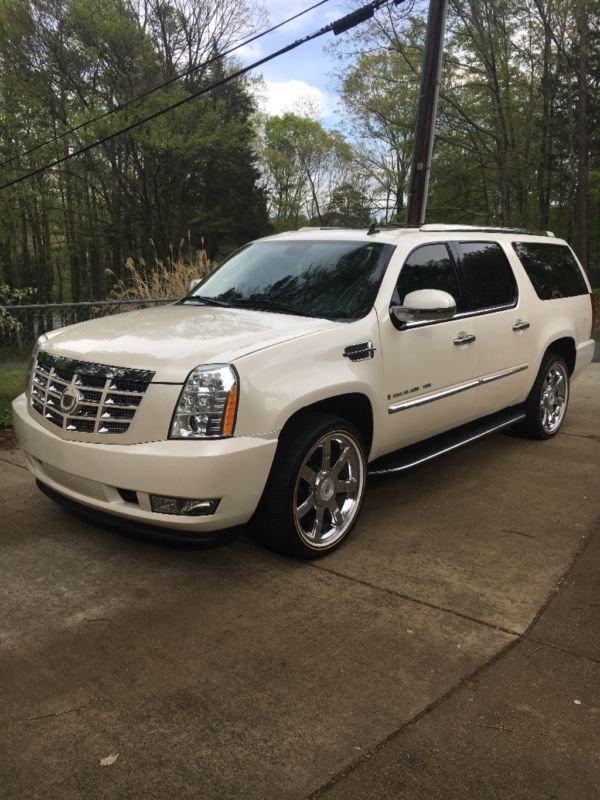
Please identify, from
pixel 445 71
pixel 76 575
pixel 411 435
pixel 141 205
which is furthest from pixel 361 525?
pixel 141 205

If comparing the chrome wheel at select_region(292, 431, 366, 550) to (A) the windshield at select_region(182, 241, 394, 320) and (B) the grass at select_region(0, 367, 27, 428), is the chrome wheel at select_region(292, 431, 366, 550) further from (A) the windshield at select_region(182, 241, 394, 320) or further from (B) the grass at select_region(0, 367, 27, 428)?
(B) the grass at select_region(0, 367, 27, 428)

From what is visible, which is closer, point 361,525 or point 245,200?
point 361,525

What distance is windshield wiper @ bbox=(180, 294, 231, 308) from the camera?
4.45m

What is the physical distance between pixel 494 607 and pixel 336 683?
0.99m

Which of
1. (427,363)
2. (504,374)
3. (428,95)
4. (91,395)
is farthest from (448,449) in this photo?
(428,95)

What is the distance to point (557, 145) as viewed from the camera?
27.2 m

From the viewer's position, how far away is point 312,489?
11.8ft

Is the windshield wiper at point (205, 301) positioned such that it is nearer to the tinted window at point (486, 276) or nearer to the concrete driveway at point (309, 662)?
the concrete driveway at point (309, 662)

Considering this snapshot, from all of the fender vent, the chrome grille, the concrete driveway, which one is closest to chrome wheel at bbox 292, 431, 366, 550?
the concrete driveway

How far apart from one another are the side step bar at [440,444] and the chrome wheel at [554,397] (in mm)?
527

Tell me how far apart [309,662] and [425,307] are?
214 centimetres

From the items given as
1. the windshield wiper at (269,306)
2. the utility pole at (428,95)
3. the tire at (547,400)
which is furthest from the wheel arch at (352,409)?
the utility pole at (428,95)

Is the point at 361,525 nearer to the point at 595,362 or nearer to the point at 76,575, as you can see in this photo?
the point at 76,575

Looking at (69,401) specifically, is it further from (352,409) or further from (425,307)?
(425,307)
